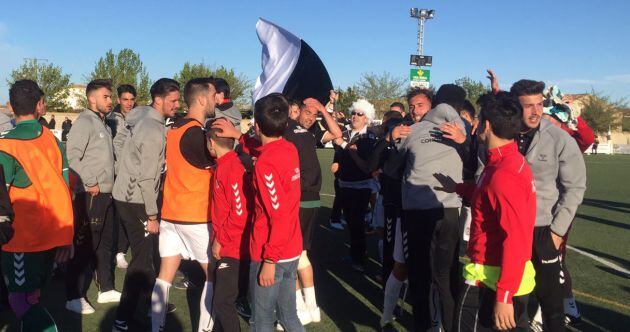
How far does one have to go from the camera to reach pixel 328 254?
8.45 metres

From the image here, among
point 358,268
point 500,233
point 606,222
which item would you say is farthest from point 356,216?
point 606,222

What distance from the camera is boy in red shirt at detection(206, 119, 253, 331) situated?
3.98 meters

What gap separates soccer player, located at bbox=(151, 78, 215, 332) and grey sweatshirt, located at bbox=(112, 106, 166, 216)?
51 centimetres

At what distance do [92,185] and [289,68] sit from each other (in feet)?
8.91

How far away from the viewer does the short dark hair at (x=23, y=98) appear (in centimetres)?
397

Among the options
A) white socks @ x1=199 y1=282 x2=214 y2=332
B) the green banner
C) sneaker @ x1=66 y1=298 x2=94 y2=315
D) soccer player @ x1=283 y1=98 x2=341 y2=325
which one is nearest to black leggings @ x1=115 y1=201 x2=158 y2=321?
sneaker @ x1=66 y1=298 x2=94 y2=315

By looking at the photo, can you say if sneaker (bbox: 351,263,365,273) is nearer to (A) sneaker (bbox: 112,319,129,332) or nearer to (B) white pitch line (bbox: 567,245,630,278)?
(A) sneaker (bbox: 112,319,129,332)

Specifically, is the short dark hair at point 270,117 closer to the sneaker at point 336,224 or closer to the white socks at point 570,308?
the white socks at point 570,308

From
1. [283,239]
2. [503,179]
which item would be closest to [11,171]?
[283,239]

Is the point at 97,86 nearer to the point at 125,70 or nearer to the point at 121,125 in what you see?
the point at 121,125

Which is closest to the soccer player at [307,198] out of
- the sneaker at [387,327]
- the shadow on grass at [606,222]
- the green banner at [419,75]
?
the sneaker at [387,327]

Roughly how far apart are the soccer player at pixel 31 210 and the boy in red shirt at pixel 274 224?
4.83 feet

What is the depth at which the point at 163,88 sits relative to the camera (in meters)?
5.74

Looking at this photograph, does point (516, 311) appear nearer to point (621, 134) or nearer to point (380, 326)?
point (380, 326)
